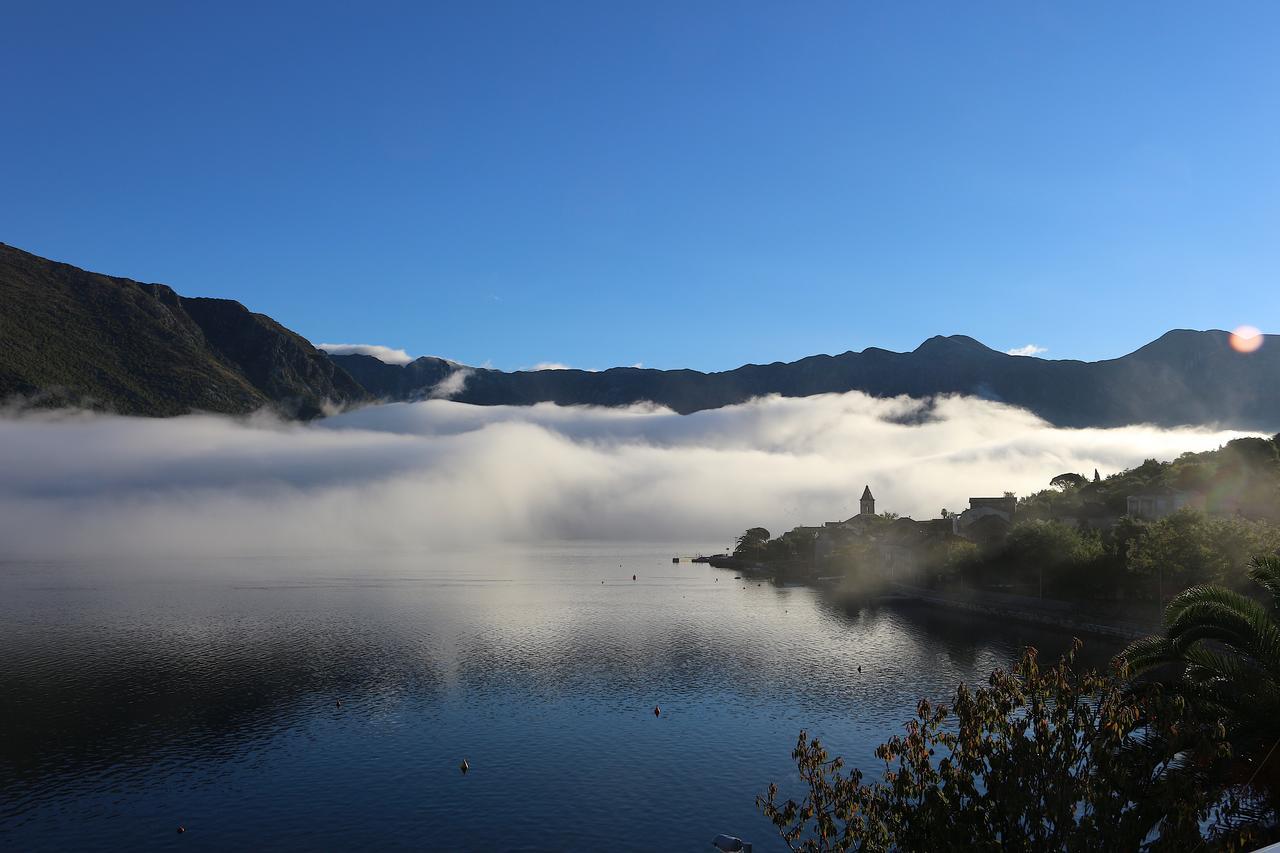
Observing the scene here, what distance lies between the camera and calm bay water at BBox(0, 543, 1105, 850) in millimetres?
47438

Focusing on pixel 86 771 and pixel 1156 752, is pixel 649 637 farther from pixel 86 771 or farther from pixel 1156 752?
pixel 1156 752

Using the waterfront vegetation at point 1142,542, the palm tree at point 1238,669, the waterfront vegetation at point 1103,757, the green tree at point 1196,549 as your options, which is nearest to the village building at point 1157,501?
the waterfront vegetation at point 1142,542

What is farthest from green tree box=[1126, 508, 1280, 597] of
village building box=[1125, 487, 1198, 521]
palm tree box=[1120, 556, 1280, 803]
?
palm tree box=[1120, 556, 1280, 803]

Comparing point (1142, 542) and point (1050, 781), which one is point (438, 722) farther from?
point (1142, 542)

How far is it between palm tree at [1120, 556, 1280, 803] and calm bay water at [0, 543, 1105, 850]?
2674 cm

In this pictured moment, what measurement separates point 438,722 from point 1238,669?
205 feet

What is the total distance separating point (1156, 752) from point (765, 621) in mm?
128858

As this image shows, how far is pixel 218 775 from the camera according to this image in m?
56.8

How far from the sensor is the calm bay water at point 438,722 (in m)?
47.4

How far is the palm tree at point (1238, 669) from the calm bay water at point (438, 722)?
87.7 feet

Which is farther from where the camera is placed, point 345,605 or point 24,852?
point 345,605

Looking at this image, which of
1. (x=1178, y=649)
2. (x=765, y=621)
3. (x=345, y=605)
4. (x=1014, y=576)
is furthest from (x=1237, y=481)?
(x=345, y=605)

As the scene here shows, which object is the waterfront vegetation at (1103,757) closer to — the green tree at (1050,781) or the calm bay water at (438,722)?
the green tree at (1050,781)

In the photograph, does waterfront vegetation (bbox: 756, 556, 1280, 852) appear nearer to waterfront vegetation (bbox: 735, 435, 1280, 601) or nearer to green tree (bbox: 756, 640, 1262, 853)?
green tree (bbox: 756, 640, 1262, 853)
